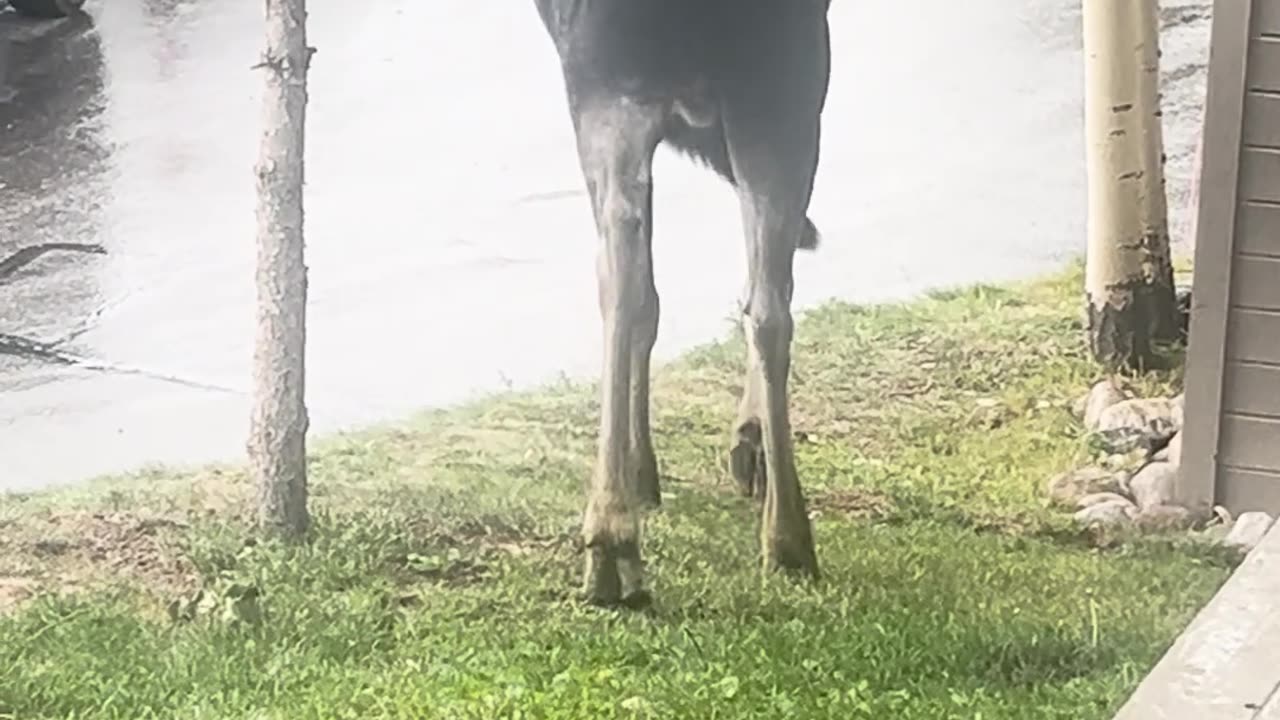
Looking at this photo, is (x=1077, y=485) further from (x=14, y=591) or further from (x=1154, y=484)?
(x=14, y=591)

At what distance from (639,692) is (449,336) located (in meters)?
0.47

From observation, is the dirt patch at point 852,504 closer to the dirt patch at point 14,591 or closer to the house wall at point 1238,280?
the house wall at point 1238,280

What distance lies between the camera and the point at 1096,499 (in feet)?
7.75

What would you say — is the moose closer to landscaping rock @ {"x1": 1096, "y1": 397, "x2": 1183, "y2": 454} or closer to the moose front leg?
the moose front leg

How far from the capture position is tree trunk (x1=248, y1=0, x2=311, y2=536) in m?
1.80

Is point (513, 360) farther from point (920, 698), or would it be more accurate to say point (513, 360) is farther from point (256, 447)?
point (920, 698)

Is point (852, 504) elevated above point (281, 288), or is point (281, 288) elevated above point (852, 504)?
point (281, 288)

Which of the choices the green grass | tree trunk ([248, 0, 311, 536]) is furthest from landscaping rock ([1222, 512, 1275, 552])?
tree trunk ([248, 0, 311, 536])

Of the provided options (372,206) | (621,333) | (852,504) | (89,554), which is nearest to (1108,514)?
(852,504)

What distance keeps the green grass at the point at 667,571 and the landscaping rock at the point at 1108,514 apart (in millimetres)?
31

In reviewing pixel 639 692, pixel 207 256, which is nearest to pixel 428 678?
pixel 639 692

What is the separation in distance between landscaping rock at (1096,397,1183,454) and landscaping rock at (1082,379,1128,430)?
1 centimetres

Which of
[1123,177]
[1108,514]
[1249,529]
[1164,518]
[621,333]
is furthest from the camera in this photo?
[1249,529]

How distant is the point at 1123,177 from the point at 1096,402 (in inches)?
12.5
